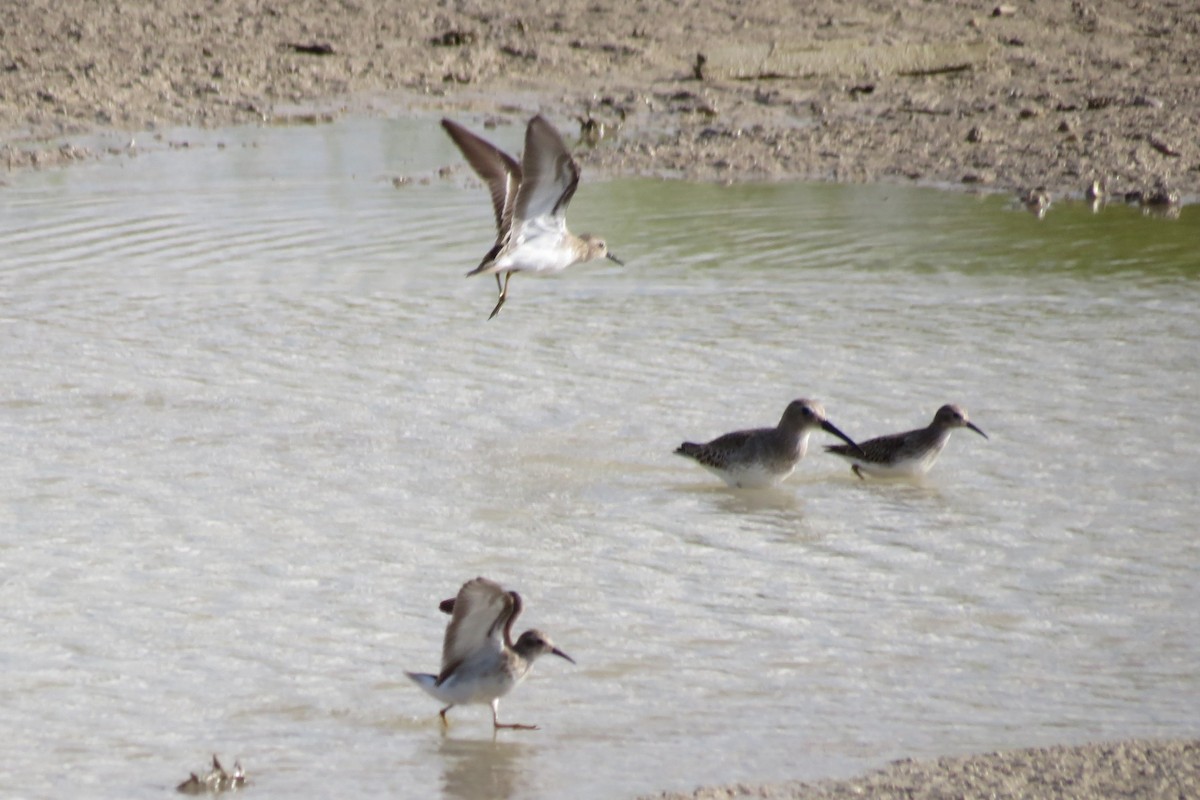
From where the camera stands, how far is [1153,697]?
5.80 metres

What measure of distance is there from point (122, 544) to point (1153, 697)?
3958mm

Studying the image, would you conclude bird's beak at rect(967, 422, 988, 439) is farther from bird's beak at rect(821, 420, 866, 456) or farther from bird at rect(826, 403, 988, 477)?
bird's beak at rect(821, 420, 866, 456)

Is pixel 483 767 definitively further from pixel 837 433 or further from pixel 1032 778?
pixel 837 433

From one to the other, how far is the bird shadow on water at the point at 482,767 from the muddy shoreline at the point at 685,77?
9625 mm

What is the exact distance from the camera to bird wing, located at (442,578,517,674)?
5.66 m

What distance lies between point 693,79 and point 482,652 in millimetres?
12332

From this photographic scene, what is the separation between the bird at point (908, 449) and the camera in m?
8.26

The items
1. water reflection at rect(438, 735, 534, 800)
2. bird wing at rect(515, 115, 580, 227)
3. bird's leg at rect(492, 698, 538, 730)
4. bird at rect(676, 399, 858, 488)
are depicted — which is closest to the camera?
water reflection at rect(438, 735, 534, 800)

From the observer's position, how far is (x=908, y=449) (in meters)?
8.27

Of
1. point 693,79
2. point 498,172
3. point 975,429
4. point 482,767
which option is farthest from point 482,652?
point 693,79

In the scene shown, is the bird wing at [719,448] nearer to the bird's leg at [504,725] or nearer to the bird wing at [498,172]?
the bird wing at [498,172]

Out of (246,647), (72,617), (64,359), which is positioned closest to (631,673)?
(246,647)

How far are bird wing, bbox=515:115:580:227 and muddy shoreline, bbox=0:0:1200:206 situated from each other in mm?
5864

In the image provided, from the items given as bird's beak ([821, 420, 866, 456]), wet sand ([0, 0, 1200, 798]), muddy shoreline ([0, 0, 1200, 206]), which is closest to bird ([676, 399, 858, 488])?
bird's beak ([821, 420, 866, 456])
